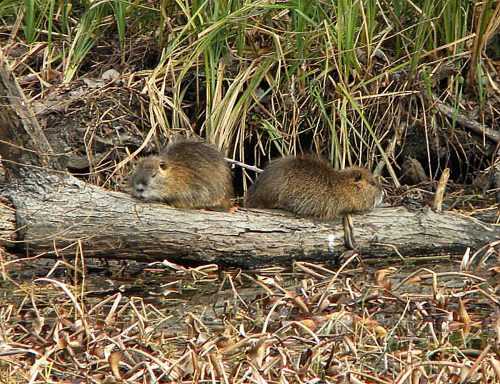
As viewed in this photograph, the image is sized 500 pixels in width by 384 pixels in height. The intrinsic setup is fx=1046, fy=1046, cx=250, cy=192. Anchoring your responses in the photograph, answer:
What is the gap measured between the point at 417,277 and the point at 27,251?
2.06 metres

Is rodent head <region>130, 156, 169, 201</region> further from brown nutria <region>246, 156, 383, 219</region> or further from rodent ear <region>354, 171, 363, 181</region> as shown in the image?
rodent ear <region>354, 171, 363, 181</region>

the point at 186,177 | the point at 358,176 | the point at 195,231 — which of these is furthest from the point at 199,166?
the point at 358,176

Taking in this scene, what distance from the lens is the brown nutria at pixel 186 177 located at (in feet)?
20.4

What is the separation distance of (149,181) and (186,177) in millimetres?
254

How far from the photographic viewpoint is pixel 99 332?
4.40 m

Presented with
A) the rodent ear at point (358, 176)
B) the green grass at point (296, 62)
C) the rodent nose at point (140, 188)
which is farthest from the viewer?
the green grass at point (296, 62)

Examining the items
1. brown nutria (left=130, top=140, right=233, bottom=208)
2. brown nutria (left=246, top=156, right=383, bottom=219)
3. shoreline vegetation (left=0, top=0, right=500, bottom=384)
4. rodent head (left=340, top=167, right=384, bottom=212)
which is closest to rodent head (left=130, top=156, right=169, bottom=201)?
brown nutria (left=130, top=140, right=233, bottom=208)

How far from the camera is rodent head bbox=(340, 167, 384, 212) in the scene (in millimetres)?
6375

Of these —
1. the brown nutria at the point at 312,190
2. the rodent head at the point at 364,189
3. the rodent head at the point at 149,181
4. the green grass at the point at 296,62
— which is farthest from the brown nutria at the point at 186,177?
the rodent head at the point at 364,189

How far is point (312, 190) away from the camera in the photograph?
6.24 m

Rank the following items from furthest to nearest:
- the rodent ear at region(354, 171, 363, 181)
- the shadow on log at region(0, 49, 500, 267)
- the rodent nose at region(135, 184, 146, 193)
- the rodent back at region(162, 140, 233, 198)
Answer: the rodent ear at region(354, 171, 363, 181), the rodent back at region(162, 140, 233, 198), the rodent nose at region(135, 184, 146, 193), the shadow on log at region(0, 49, 500, 267)

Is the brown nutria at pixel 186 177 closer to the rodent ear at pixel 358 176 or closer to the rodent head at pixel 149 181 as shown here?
the rodent head at pixel 149 181

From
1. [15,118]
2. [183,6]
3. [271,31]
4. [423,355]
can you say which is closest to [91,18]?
[183,6]

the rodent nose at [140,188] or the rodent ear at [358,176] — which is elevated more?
the rodent nose at [140,188]
